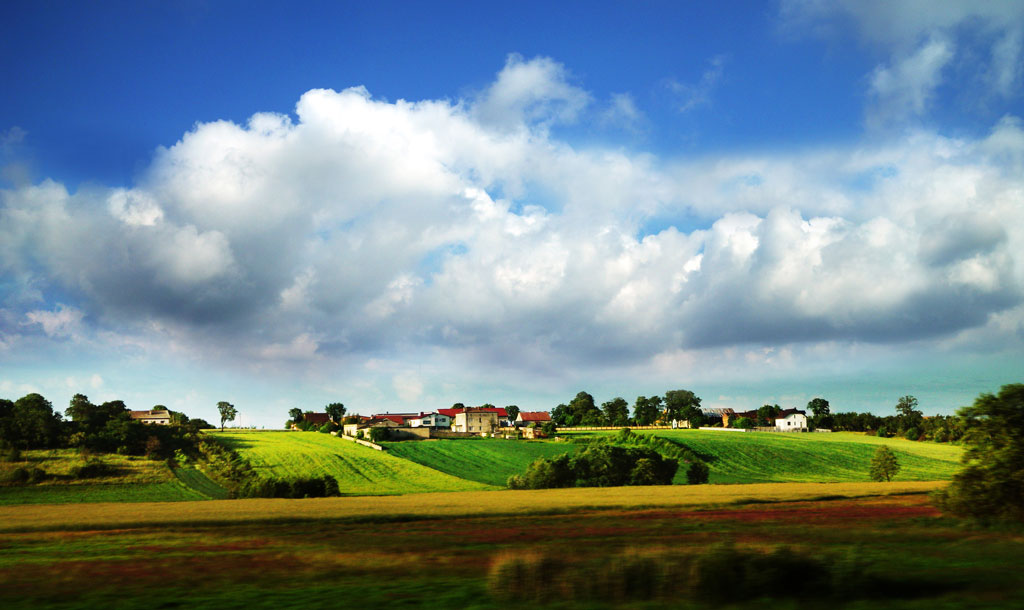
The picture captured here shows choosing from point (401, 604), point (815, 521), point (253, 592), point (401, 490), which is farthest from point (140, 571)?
point (401, 490)

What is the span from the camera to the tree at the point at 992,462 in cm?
3447

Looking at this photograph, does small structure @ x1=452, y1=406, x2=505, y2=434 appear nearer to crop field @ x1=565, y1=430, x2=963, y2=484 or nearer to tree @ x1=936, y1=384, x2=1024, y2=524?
crop field @ x1=565, y1=430, x2=963, y2=484

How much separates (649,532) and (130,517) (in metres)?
36.1

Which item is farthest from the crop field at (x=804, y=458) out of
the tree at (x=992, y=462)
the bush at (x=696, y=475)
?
the tree at (x=992, y=462)

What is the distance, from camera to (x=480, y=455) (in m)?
120

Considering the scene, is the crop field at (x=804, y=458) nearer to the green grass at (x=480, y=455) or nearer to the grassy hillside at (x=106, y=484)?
the green grass at (x=480, y=455)

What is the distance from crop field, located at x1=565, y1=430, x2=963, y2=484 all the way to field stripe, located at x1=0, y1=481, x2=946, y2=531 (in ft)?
107

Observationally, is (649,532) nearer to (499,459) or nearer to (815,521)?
(815,521)

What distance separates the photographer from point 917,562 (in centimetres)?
2525

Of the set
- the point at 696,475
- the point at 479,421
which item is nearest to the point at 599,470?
the point at 696,475

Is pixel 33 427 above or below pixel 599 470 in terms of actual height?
above

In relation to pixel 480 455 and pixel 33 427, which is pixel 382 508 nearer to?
pixel 480 455

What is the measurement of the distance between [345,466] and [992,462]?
84.1 metres

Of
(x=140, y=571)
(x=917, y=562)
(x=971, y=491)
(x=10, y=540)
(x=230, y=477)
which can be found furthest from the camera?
(x=230, y=477)
